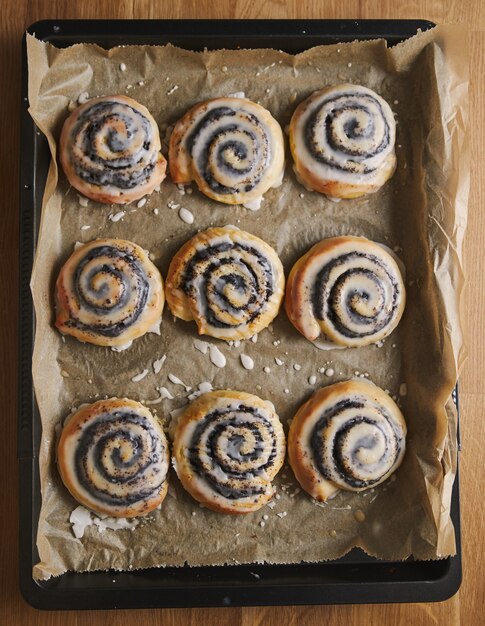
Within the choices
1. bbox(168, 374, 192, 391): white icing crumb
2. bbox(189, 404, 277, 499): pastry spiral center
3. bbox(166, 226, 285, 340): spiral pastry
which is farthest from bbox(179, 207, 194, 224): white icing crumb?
bbox(189, 404, 277, 499): pastry spiral center

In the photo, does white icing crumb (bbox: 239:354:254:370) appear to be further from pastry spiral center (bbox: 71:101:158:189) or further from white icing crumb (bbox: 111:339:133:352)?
pastry spiral center (bbox: 71:101:158:189)

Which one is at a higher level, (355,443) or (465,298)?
(465,298)

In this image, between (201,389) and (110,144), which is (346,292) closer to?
(201,389)

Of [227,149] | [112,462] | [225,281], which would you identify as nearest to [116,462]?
[112,462]

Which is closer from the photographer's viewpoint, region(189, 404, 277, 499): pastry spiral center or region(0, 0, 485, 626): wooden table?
region(189, 404, 277, 499): pastry spiral center

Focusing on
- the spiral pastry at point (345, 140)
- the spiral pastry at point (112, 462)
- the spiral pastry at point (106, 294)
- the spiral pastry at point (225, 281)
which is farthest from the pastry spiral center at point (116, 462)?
the spiral pastry at point (345, 140)

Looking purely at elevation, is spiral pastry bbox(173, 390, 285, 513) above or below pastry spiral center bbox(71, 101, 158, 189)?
below
